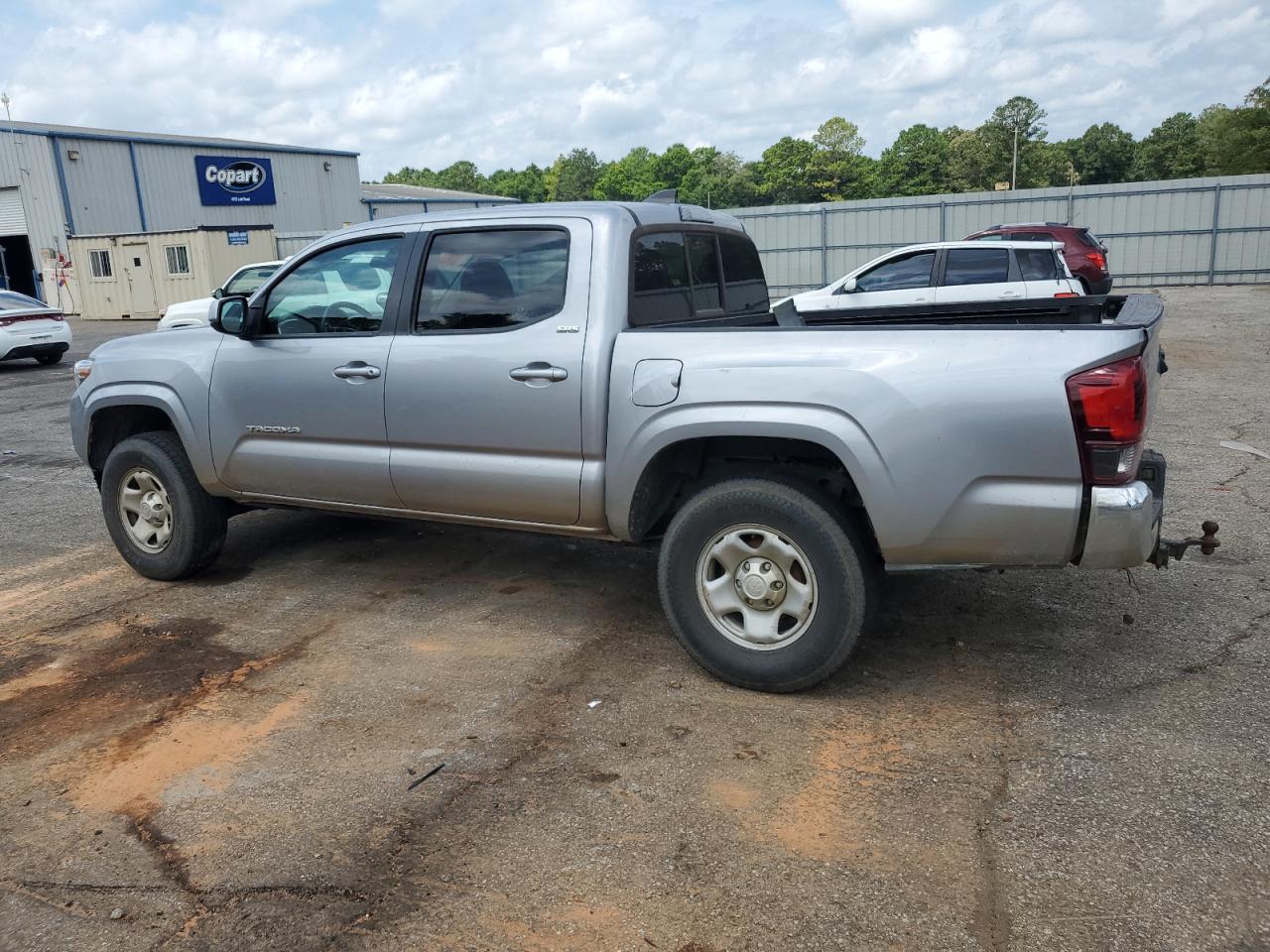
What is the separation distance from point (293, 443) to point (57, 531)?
2.87m

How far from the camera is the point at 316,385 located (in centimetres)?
485

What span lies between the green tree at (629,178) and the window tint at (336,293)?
114 m

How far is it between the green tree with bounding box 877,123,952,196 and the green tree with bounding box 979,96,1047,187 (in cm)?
851

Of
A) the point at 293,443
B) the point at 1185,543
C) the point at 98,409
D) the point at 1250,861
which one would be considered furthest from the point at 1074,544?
the point at 98,409

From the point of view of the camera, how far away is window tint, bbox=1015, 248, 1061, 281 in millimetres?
12656

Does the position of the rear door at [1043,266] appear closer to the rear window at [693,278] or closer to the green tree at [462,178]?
the rear window at [693,278]

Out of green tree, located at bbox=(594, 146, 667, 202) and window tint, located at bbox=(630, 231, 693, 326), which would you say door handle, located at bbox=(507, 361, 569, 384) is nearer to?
window tint, located at bbox=(630, 231, 693, 326)

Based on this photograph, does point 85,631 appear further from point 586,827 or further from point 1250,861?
point 1250,861

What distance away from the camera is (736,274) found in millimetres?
5320

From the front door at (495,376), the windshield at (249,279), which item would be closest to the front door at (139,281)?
the windshield at (249,279)

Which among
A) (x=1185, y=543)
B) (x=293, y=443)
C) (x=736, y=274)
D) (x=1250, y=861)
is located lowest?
(x=1250, y=861)

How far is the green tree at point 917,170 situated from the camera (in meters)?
91.1

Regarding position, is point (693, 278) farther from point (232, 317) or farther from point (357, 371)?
point (232, 317)

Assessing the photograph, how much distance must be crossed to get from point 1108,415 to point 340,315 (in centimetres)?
341
